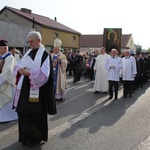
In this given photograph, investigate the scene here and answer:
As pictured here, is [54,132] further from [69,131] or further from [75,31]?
[75,31]

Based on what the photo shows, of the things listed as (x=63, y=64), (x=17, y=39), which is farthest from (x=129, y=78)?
(x=17, y=39)

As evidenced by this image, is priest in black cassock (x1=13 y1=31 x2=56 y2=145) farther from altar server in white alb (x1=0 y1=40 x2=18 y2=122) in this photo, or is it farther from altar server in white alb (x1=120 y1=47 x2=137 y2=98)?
altar server in white alb (x1=120 y1=47 x2=137 y2=98)

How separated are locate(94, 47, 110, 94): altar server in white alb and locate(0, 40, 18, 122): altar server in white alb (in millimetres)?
5341

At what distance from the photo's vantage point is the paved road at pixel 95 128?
4.95 meters

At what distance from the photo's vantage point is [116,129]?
19.7 feet

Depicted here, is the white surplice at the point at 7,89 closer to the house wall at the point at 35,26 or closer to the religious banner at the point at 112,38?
the religious banner at the point at 112,38

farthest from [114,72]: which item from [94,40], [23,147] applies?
[94,40]

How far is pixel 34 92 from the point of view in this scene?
4.60 meters

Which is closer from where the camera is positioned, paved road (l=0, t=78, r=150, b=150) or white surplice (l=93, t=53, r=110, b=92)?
paved road (l=0, t=78, r=150, b=150)

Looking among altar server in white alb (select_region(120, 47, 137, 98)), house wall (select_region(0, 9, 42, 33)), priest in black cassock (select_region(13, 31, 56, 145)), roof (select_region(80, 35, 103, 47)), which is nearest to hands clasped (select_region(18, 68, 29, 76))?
priest in black cassock (select_region(13, 31, 56, 145))

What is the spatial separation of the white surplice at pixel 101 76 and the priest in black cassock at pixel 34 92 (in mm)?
6699

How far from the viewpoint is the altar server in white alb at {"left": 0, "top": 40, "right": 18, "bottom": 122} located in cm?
634

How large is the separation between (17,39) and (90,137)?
25569mm

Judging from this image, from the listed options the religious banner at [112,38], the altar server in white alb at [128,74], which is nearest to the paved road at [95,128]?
the altar server in white alb at [128,74]
